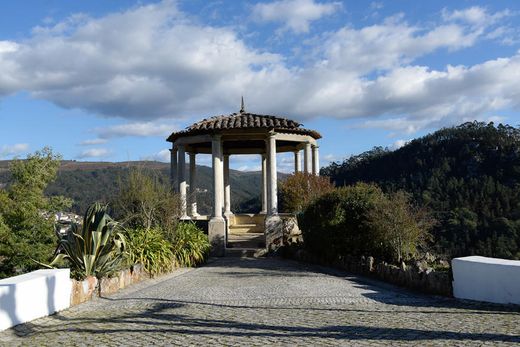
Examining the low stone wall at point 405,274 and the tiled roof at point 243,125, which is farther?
the tiled roof at point 243,125

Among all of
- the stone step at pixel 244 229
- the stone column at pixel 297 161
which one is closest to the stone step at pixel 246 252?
the stone step at pixel 244 229

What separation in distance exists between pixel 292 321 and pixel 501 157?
2149 inches

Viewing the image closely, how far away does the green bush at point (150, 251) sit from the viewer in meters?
11.4

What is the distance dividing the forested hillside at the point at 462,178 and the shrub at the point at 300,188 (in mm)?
16754

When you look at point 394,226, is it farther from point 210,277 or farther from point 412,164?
point 412,164

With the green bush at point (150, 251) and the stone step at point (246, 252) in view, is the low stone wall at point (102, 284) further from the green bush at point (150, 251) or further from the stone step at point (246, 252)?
the stone step at point (246, 252)

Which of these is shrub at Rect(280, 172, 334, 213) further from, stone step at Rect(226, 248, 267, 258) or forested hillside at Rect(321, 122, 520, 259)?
forested hillside at Rect(321, 122, 520, 259)

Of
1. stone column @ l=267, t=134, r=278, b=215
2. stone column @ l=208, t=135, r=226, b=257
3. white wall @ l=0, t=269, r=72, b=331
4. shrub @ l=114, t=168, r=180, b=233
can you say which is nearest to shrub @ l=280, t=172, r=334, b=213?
stone column @ l=267, t=134, r=278, b=215

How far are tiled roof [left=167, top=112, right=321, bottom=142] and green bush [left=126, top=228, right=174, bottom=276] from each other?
513cm

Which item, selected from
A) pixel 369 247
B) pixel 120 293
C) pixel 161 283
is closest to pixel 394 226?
pixel 369 247

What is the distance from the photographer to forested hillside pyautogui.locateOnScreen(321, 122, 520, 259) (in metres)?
36.6

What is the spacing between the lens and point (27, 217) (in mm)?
11797

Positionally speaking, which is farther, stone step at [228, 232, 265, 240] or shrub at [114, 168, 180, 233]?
stone step at [228, 232, 265, 240]

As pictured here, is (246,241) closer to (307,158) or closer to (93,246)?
(307,158)
